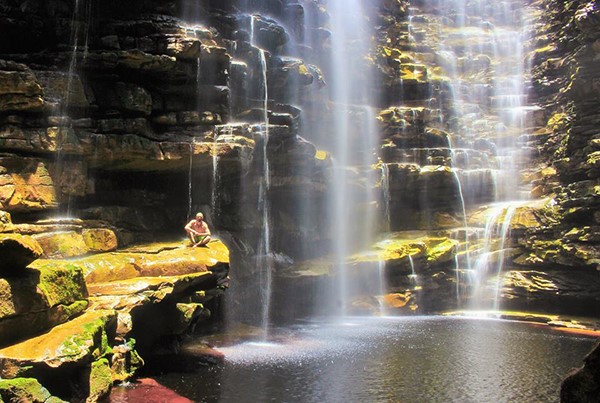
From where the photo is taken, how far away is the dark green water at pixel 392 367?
11930mm

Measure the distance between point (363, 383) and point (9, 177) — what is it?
49.3ft

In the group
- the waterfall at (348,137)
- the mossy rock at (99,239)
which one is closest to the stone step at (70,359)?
the mossy rock at (99,239)

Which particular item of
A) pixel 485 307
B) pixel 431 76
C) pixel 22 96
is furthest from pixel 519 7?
pixel 22 96

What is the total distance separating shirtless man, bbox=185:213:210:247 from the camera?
62.3ft

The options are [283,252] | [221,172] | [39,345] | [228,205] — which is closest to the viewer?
[39,345]

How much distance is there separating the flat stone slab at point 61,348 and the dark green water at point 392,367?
2391 millimetres

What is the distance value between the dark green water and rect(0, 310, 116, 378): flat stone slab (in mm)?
2391

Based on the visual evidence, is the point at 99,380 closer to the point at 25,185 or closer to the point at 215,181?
the point at 25,185

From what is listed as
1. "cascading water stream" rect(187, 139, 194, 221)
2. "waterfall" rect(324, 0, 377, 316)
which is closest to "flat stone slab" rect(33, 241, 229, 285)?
"cascading water stream" rect(187, 139, 194, 221)

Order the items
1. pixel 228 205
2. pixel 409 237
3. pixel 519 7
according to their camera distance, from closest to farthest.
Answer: pixel 228 205, pixel 409 237, pixel 519 7

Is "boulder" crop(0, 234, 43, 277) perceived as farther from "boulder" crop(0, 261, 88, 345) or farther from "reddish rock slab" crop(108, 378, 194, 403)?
"reddish rock slab" crop(108, 378, 194, 403)

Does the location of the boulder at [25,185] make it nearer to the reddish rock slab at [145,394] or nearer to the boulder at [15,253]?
the boulder at [15,253]

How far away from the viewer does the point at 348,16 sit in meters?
42.7

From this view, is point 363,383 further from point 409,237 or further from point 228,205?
point 409,237
